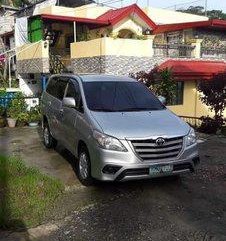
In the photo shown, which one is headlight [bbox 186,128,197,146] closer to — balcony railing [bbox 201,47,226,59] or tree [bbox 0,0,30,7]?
balcony railing [bbox 201,47,226,59]

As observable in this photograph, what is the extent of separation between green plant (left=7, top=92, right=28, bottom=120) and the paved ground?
281 inches

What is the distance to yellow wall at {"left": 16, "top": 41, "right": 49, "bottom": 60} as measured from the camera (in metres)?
19.0

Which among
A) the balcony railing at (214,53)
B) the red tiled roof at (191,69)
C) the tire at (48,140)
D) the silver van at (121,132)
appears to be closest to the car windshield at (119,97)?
the silver van at (121,132)

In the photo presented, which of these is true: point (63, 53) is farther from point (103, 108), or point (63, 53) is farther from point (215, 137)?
point (103, 108)

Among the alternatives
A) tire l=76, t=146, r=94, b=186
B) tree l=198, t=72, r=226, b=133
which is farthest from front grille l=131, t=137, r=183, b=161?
tree l=198, t=72, r=226, b=133

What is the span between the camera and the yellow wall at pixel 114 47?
56.0 feet

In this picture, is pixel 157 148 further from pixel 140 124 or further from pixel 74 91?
pixel 74 91

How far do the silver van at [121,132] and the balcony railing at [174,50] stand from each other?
11974mm

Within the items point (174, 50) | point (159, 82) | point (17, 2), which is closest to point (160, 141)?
point (159, 82)

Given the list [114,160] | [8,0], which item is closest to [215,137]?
[114,160]

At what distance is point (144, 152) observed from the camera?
6258mm

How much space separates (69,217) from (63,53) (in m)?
18.8

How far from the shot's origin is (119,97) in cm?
768

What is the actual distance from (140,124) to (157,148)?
0.52 m
